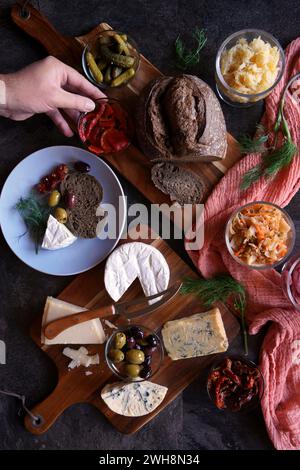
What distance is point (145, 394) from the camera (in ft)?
6.82

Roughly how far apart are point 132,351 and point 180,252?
1.57ft

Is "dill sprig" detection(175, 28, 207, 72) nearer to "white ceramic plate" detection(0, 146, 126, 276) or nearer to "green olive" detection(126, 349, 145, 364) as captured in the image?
"white ceramic plate" detection(0, 146, 126, 276)

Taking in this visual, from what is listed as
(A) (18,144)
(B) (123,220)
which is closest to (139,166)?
(B) (123,220)

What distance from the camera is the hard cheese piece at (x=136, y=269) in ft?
6.79

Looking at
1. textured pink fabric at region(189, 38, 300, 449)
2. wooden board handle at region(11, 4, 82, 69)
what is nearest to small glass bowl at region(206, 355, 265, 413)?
textured pink fabric at region(189, 38, 300, 449)

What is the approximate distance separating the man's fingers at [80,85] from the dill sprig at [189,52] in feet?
1.23

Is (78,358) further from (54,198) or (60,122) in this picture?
(60,122)

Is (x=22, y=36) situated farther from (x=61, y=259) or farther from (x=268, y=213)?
(x=268, y=213)

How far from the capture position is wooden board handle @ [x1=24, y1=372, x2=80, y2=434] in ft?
6.97

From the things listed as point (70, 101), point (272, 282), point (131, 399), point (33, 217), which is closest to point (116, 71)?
point (70, 101)

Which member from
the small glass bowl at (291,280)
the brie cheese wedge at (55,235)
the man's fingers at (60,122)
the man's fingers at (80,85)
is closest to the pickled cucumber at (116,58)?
the man's fingers at (80,85)

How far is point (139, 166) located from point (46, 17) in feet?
2.54

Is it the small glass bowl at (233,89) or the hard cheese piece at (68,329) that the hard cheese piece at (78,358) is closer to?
the hard cheese piece at (68,329)

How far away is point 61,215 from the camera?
2.06m
